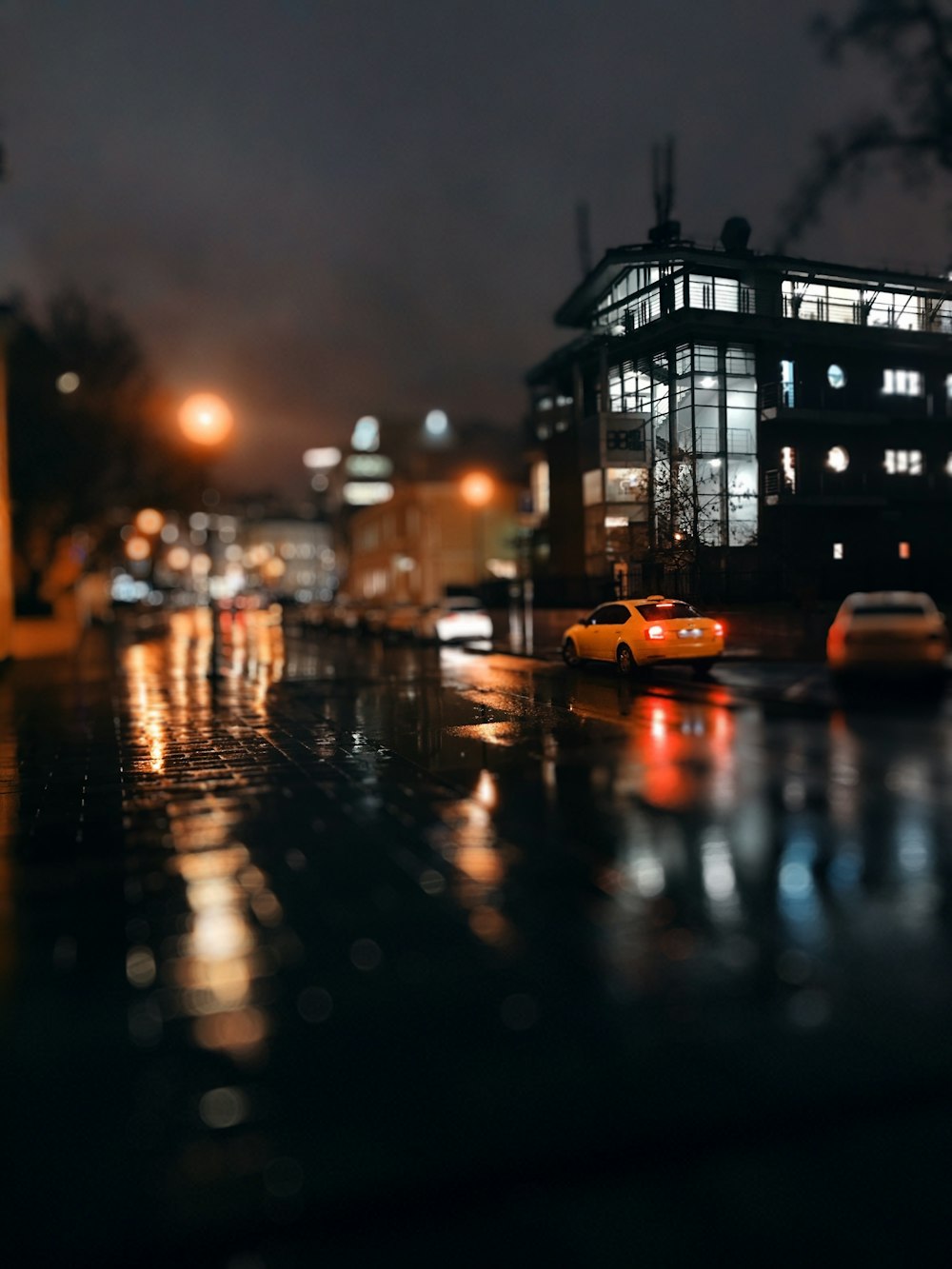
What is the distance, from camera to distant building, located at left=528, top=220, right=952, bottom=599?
16.5 metres

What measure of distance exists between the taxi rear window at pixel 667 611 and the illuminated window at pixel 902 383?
21.1ft

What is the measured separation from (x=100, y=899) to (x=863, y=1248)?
200 inches

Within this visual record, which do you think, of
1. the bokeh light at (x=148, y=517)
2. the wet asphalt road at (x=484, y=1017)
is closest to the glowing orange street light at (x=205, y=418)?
the wet asphalt road at (x=484, y=1017)

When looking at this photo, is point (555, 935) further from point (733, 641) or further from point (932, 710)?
point (733, 641)

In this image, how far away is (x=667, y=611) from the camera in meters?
18.1

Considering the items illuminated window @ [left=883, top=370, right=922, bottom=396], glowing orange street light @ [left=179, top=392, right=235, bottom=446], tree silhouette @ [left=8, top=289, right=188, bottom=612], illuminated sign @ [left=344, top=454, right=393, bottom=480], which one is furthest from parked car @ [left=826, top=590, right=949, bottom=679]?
illuminated sign @ [left=344, top=454, right=393, bottom=480]

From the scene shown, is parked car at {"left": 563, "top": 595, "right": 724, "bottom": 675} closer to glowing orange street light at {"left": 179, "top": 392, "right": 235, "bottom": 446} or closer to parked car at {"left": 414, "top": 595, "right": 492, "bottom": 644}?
glowing orange street light at {"left": 179, "top": 392, "right": 235, "bottom": 446}

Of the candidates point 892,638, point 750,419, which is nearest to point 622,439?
point 750,419

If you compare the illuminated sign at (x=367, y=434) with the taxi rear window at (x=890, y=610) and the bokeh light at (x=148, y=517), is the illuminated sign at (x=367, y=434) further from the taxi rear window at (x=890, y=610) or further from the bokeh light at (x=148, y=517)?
the taxi rear window at (x=890, y=610)

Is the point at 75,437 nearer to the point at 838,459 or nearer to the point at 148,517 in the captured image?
the point at 148,517

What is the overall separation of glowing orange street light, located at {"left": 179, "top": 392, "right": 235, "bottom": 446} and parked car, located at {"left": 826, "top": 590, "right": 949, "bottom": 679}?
14615mm

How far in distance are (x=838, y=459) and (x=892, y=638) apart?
220 inches

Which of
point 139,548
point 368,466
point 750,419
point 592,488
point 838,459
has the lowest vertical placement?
point 592,488

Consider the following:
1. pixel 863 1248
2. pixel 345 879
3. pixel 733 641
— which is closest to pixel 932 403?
pixel 733 641
